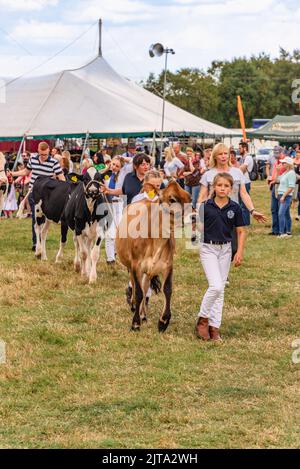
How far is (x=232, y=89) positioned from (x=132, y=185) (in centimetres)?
8266

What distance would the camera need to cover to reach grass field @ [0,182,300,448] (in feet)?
18.0

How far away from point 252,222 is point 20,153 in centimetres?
1067

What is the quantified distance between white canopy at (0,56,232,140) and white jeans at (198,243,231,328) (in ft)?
64.5

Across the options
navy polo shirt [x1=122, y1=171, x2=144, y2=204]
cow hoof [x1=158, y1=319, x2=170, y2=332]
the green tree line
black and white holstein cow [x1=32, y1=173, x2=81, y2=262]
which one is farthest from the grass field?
the green tree line

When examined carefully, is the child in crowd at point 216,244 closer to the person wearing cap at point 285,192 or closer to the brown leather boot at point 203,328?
the brown leather boot at point 203,328

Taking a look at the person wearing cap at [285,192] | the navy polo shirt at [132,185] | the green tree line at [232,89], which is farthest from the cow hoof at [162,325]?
the green tree line at [232,89]

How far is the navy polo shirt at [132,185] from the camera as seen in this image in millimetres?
9461

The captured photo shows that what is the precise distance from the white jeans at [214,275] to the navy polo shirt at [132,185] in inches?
63.2

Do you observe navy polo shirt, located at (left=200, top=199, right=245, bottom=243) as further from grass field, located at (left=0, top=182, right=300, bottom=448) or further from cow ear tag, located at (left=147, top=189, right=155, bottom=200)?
grass field, located at (left=0, top=182, right=300, bottom=448)

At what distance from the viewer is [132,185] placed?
9.49 metres

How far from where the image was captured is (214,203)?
317 inches

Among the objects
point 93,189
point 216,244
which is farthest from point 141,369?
point 93,189

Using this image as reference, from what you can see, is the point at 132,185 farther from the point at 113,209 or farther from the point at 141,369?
the point at 113,209

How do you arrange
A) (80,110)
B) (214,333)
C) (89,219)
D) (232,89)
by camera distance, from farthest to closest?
1. (232,89)
2. (80,110)
3. (89,219)
4. (214,333)
